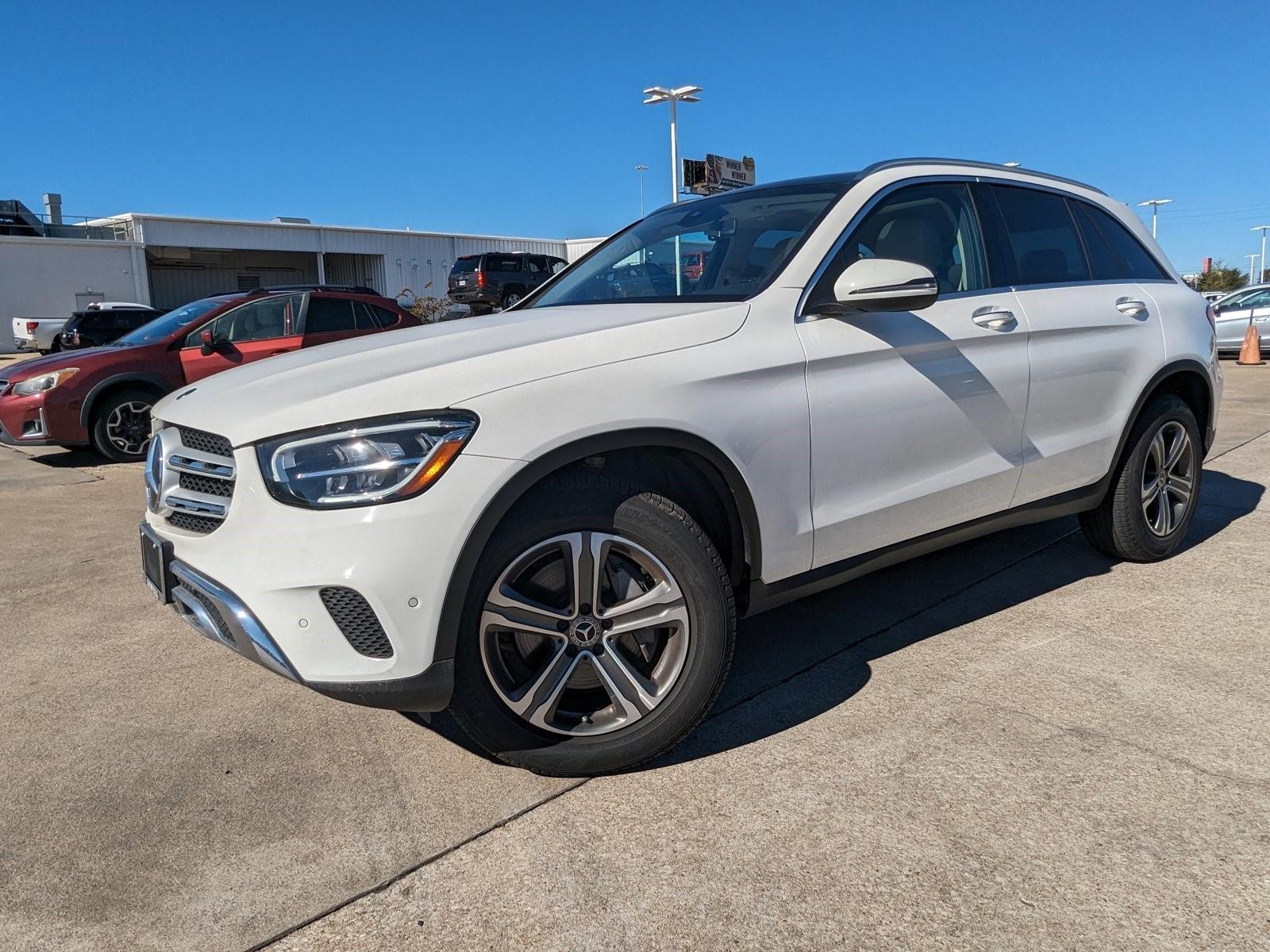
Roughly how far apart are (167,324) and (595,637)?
829 centimetres

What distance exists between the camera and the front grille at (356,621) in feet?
7.66

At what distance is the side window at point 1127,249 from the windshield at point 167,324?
7.90 m

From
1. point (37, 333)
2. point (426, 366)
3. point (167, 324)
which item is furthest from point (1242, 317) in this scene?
point (37, 333)

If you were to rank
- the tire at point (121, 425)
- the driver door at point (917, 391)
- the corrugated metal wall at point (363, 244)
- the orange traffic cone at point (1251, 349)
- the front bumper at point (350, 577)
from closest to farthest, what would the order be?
the front bumper at point (350, 577)
the driver door at point (917, 391)
the tire at point (121, 425)
the orange traffic cone at point (1251, 349)
the corrugated metal wall at point (363, 244)

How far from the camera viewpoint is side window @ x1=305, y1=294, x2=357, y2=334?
950cm

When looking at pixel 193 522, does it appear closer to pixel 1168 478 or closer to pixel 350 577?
pixel 350 577

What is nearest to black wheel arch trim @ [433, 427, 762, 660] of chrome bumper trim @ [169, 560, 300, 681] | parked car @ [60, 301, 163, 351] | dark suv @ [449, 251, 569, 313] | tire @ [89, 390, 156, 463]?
chrome bumper trim @ [169, 560, 300, 681]

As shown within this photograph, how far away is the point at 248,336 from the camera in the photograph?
30.6 ft

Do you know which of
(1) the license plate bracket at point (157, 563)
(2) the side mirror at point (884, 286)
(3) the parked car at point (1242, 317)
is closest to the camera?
(1) the license plate bracket at point (157, 563)

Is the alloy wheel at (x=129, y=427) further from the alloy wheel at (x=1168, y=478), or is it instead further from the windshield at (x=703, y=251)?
the alloy wheel at (x=1168, y=478)

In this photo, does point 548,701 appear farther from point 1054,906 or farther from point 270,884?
point 1054,906

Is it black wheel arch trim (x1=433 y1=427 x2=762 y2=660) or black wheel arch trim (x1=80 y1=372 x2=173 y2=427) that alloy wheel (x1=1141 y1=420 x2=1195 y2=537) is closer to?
black wheel arch trim (x1=433 y1=427 x2=762 y2=660)

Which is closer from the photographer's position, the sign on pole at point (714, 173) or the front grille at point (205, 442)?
the front grille at point (205, 442)

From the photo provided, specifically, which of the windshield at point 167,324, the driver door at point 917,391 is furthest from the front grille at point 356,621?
the windshield at point 167,324
